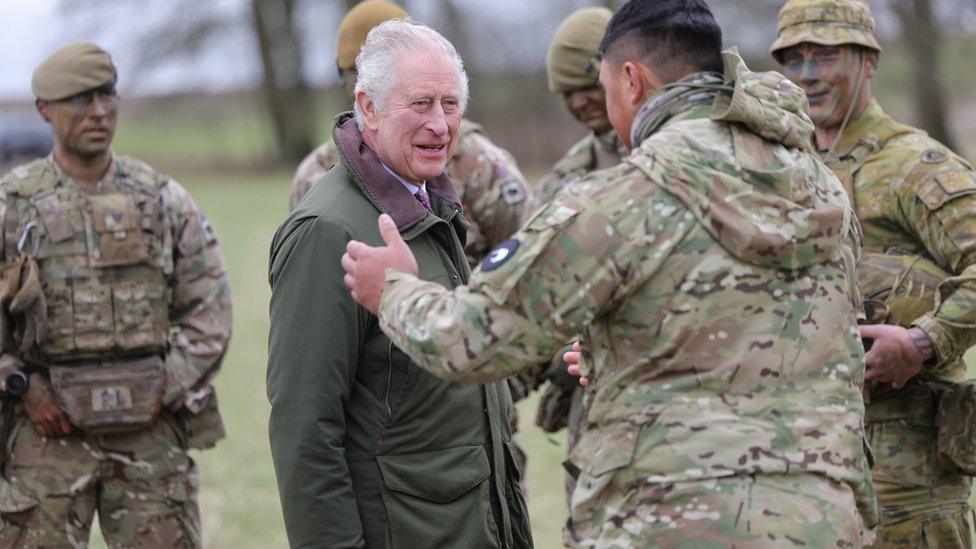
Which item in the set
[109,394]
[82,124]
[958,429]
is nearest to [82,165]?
[82,124]

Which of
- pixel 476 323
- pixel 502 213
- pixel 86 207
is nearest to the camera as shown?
pixel 476 323

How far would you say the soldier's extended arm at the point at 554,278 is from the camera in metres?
2.82

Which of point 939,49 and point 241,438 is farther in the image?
point 939,49

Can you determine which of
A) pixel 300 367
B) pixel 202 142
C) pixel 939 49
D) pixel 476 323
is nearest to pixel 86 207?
pixel 300 367

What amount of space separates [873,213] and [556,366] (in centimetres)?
162

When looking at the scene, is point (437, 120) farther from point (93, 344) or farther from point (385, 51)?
point (93, 344)

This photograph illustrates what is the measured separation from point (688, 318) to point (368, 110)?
51.6 inches

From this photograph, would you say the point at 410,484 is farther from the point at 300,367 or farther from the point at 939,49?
the point at 939,49

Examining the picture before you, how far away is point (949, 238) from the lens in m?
4.40

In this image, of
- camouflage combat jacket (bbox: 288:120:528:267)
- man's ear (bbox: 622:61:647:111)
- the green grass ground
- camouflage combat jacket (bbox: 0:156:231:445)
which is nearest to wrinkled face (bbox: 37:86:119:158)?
camouflage combat jacket (bbox: 0:156:231:445)

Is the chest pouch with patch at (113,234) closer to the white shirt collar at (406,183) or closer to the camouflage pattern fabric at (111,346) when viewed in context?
the camouflage pattern fabric at (111,346)

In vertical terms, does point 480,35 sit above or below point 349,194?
below

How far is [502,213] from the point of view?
583cm

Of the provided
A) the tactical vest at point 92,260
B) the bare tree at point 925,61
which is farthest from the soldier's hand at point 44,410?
the bare tree at point 925,61
